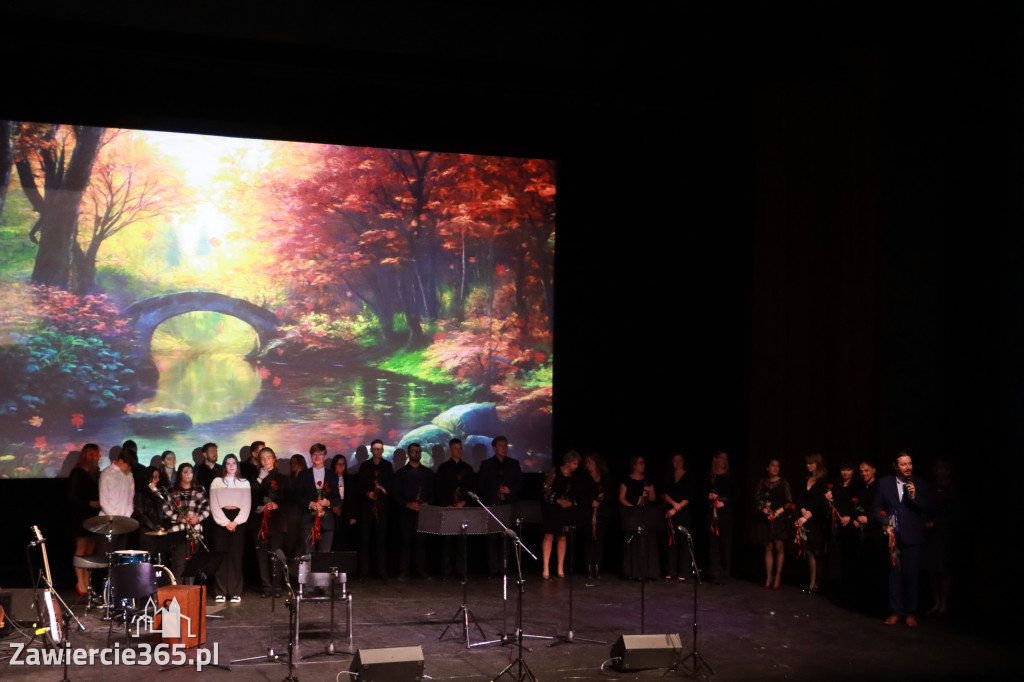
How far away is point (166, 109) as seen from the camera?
41.5 ft

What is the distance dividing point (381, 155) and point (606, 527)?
5.56 m

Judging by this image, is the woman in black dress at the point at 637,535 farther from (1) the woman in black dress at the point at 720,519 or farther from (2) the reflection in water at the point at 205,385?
(2) the reflection in water at the point at 205,385

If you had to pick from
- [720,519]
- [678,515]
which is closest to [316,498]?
[678,515]

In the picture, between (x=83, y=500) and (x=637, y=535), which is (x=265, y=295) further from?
(x=637, y=535)

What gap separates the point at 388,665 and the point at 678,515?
20.0 feet

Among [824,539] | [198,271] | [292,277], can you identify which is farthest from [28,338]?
[824,539]

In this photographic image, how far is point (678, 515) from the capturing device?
13031 mm

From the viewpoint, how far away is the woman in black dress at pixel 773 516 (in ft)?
40.2

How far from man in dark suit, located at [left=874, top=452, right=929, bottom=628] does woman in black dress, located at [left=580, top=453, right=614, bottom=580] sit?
3402 mm

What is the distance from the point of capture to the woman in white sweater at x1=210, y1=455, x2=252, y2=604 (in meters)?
11.3

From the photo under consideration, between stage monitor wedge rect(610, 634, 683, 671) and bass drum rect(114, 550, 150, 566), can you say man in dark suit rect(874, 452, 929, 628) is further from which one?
bass drum rect(114, 550, 150, 566)

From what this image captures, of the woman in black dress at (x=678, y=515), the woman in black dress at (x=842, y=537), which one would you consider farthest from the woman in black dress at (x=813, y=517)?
the woman in black dress at (x=678, y=515)

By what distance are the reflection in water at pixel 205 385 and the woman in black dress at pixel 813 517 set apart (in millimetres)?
6501

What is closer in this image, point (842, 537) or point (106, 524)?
point (106, 524)
